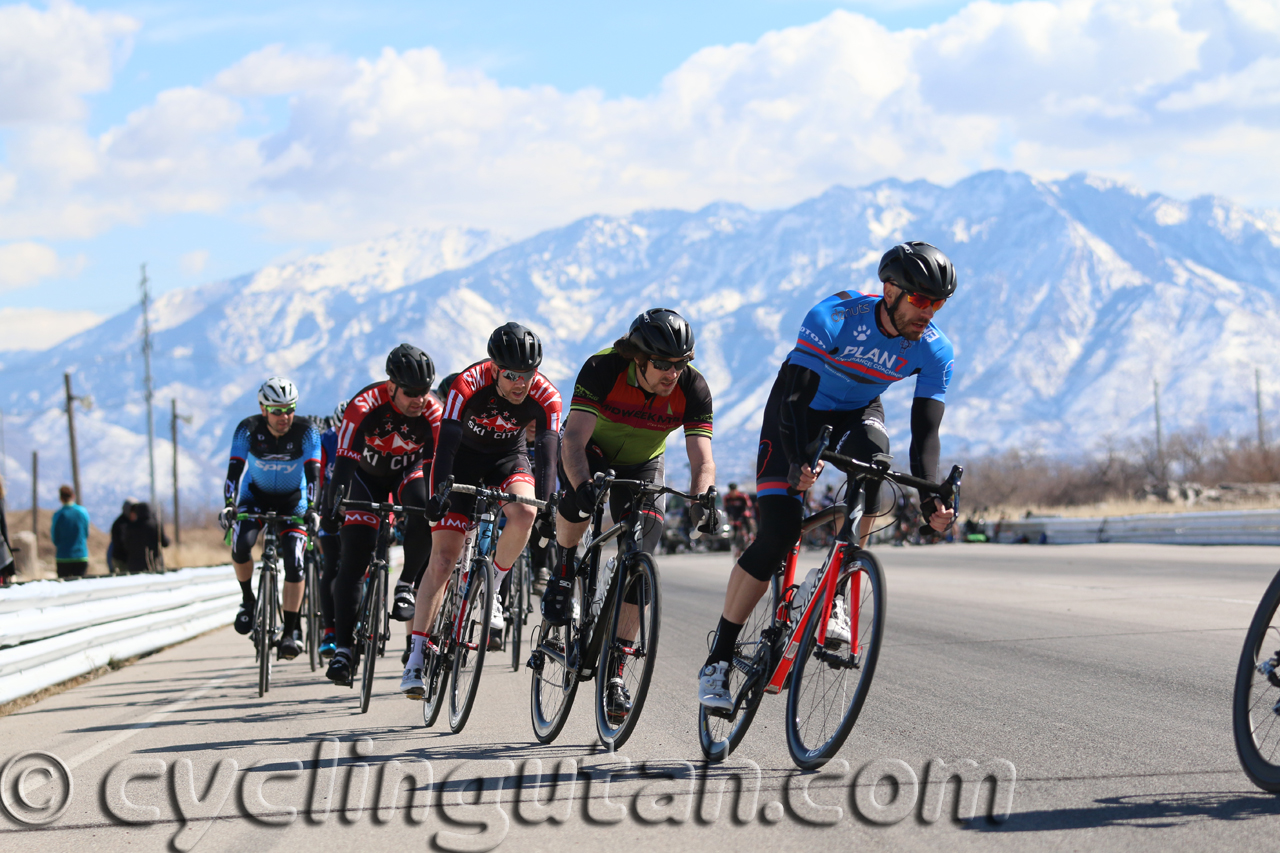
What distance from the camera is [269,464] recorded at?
433 inches

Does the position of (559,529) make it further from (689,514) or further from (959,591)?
(959,591)

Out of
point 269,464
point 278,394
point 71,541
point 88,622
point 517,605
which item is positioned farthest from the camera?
point 71,541

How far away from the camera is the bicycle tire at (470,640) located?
293 inches

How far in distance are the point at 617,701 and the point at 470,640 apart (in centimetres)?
144

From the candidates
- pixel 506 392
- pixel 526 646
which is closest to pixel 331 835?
pixel 506 392

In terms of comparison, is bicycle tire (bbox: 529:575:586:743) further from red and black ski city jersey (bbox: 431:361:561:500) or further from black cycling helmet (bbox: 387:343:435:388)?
black cycling helmet (bbox: 387:343:435:388)

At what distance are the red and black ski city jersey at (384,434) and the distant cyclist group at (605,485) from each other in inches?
0.6

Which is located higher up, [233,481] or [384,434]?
[384,434]

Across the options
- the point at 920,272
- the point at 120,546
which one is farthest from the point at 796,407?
the point at 120,546

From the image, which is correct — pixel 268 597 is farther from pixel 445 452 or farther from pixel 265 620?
pixel 445 452

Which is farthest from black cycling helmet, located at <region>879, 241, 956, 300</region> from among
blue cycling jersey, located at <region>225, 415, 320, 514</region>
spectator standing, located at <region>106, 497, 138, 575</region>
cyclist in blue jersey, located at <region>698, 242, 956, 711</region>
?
spectator standing, located at <region>106, 497, 138, 575</region>

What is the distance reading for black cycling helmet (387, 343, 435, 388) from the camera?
29.1 feet

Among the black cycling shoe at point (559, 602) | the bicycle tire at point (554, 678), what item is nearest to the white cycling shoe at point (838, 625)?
the bicycle tire at point (554, 678)

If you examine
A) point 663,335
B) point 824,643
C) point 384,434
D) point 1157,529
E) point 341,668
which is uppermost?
point 663,335
